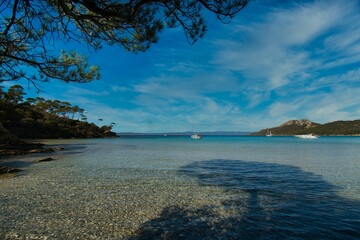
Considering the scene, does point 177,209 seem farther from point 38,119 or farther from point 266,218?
point 38,119

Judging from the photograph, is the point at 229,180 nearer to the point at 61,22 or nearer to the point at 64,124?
the point at 61,22

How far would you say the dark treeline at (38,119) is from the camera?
8025cm

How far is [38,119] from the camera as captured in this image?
95.8m

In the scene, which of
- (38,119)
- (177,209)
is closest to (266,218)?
(177,209)

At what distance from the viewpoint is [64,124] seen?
110m

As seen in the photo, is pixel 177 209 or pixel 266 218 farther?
pixel 177 209

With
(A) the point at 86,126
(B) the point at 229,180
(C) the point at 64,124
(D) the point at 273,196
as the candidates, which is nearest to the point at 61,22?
(D) the point at 273,196

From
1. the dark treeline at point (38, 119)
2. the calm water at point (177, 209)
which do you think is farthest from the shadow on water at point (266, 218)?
the dark treeline at point (38, 119)

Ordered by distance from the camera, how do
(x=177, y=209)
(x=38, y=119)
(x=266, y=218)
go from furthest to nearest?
(x=38, y=119)
(x=177, y=209)
(x=266, y=218)

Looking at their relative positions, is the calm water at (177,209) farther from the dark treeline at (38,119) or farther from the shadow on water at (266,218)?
the dark treeline at (38,119)

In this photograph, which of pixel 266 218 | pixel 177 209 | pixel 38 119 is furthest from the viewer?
pixel 38 119


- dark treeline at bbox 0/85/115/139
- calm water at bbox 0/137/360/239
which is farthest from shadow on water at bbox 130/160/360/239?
dark treeline at bbox 0/85/115/139

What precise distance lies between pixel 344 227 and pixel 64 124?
118786mm

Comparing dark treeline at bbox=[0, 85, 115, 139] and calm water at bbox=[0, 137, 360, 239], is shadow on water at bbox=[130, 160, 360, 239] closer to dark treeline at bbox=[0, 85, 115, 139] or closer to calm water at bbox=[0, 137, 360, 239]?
calm water at bbox=[0, 137, 360, 239]
